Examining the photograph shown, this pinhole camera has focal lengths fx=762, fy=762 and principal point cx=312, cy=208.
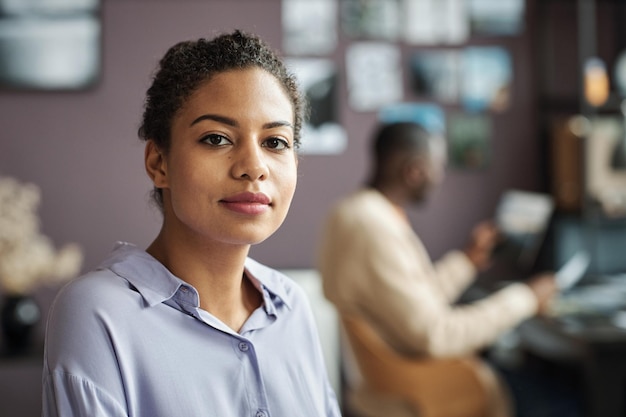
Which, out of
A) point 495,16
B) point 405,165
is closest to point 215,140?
point 405,165

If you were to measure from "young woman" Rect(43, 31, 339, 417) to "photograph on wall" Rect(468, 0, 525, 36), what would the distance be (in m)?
2.89

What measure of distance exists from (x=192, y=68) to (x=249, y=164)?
0.40 ft

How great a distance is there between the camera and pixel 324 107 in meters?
3.43

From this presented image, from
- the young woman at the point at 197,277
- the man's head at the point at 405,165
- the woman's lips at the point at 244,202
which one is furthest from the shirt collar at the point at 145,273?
the man's head at the point at 405,165

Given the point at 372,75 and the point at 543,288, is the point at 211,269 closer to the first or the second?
the point at 543,288

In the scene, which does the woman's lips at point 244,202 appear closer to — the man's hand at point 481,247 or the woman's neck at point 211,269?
the woman's neck at point 211,269

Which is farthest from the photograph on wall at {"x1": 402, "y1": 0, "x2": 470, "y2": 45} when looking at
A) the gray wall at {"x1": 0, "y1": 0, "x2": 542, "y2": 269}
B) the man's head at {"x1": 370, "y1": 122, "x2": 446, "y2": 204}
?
the man's head at {"x1": 370, "y1": 122, "x2": 446, "y2": 204}

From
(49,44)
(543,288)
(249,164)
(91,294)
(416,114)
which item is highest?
(49,44)

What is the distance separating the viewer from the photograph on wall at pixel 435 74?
3.49 metres

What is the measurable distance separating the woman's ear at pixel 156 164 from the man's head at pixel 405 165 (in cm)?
151

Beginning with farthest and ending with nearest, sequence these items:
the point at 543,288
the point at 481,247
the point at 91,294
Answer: the point at 481,247 → the point at 543,288 → the point at 91,294

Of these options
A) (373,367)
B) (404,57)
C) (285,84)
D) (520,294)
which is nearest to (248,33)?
(285,84)

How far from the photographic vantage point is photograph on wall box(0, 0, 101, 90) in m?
3.14

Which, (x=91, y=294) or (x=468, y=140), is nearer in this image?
(x=91, y=294)
